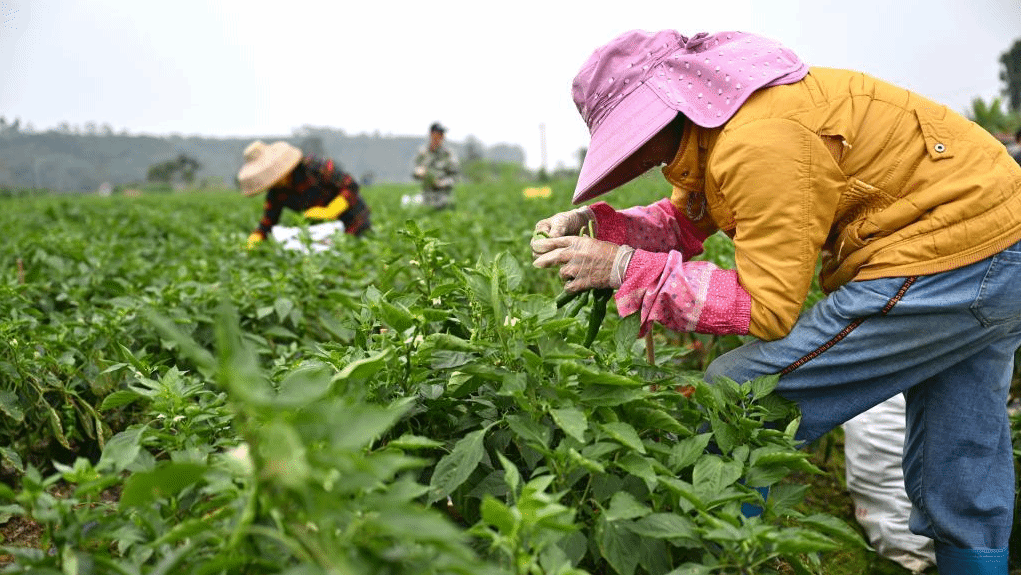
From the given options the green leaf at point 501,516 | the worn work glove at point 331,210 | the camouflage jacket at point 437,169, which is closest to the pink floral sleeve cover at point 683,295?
the green leaf at point 501,516

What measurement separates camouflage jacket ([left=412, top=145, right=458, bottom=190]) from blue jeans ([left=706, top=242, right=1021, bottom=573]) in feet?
29.7

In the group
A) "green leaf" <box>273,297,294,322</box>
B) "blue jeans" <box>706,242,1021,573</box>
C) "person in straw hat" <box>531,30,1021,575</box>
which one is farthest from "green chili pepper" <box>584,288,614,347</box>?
"green leaf" <box>273,297,294,322</box>

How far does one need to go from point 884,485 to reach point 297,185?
478cm

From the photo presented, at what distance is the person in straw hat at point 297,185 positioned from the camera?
5668 mm

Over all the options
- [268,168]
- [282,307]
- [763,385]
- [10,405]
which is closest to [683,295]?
[763,385]

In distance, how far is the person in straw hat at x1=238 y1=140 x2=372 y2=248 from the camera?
5668 mm

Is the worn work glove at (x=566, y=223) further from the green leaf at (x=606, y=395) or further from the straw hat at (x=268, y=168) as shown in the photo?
the straw hat at (x=268, y=168)

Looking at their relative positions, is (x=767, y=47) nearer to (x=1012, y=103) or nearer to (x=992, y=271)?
(x=992, y=271)

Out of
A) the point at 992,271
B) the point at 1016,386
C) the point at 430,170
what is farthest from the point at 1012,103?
the point at 992,271

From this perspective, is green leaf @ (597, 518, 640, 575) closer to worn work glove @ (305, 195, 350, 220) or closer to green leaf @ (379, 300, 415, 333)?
green leaf @ (379, 300, 415, 333)

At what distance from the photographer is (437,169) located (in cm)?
1056

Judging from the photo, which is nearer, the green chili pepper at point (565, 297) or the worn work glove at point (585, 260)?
the worn work glove at point (585, 260)

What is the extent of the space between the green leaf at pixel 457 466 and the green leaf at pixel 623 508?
0.77 ft

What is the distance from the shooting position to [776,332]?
1609mm
